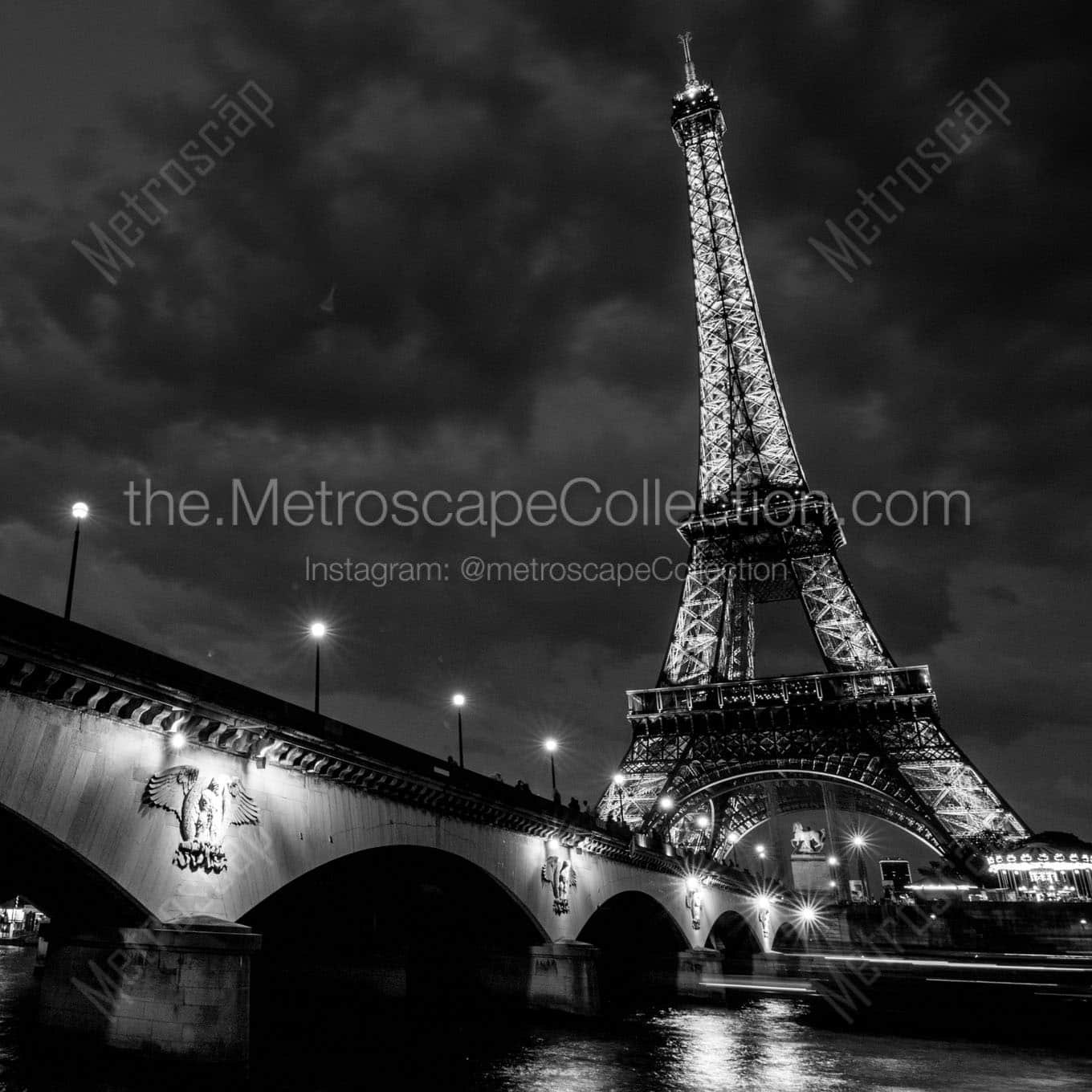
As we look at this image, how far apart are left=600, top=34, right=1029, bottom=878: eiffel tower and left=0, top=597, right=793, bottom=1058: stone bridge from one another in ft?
108

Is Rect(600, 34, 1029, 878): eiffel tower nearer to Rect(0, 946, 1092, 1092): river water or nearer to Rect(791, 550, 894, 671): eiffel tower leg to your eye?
Rect(791, 550, 894, 671): eiffel tower leg

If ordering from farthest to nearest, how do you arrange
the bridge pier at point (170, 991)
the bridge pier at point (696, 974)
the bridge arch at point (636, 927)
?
the bridge arch at point (636, 927)
the bridge pier at point (696, 974)
the bridge pier at point (170, 991)

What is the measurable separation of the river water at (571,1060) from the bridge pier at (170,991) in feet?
1.97

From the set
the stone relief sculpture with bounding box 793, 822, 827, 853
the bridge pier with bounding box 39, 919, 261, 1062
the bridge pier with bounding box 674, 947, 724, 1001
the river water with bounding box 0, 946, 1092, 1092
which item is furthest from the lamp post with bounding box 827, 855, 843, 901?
the bridge pier with bounding box 39, 919, 261, 1062

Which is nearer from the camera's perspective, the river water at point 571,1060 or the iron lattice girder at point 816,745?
the river water at point 571,1060

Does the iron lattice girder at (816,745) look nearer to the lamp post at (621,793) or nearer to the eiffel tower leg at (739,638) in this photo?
the lamp post at (621,793)

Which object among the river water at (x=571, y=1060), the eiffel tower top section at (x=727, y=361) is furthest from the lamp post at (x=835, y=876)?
the river water at (x=571, y=1060)

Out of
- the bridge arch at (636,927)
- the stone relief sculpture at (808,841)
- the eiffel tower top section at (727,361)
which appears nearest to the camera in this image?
the bridge arch at (636,927)

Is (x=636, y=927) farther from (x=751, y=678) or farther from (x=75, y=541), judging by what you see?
(x=75, y=541)

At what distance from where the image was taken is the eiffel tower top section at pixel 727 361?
285 feet

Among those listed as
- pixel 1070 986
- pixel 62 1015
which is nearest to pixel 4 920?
pixel 62 1015

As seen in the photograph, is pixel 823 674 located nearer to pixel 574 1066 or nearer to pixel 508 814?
pixel 508 814

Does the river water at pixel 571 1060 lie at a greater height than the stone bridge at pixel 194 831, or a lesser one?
lesser

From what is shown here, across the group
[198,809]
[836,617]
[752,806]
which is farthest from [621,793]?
[198,809]
